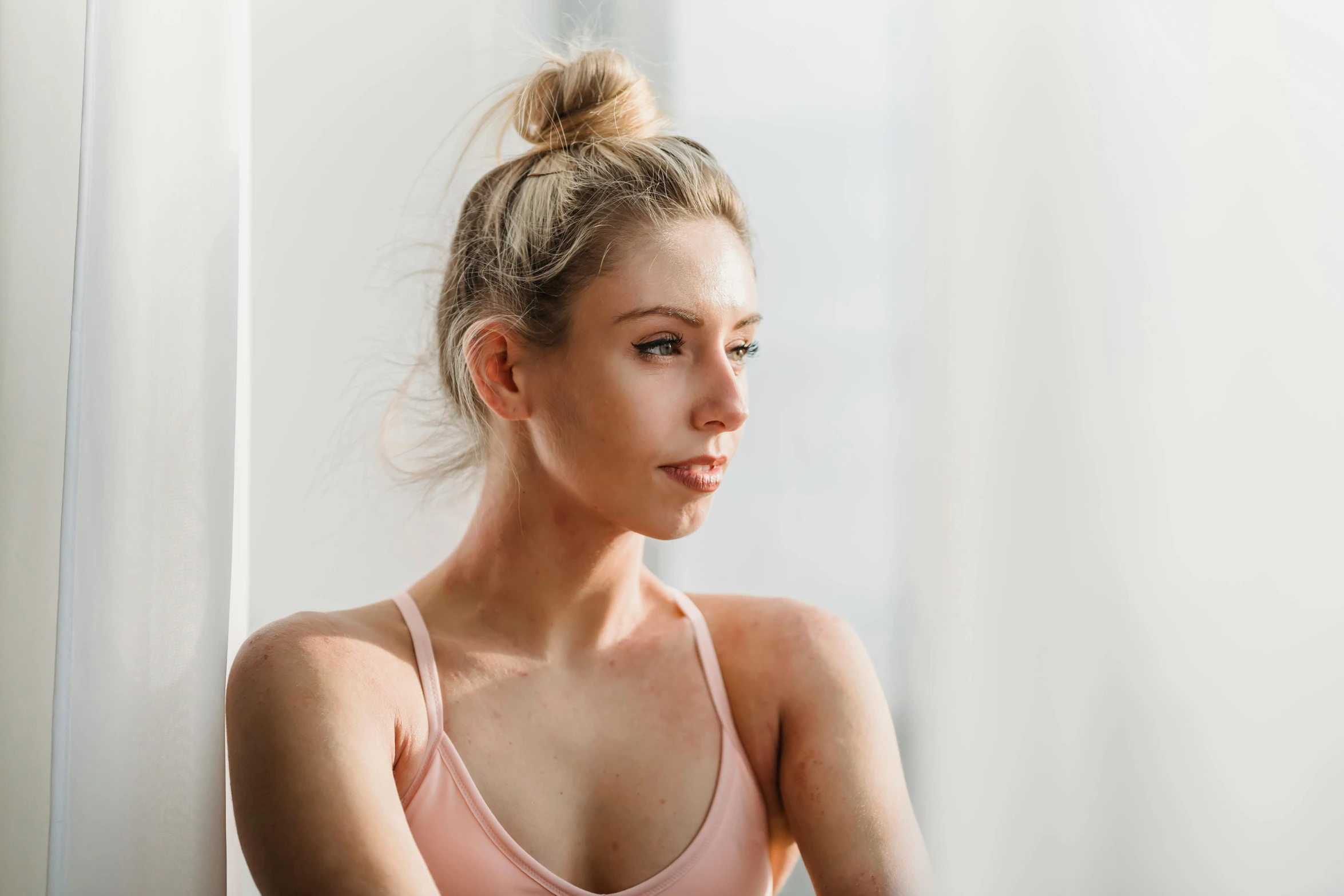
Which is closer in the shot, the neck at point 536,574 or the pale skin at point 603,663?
the pale skin at point 603,663

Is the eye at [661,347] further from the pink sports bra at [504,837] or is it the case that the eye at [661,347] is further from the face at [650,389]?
the pink sports bra at [504,837]

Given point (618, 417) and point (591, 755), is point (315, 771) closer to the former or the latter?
point (591, 755)

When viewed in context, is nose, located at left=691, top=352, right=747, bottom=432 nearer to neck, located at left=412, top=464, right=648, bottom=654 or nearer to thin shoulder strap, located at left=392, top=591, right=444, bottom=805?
neck, located at left=412, top=464, right=648, bottom=654

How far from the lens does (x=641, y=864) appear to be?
0.85m

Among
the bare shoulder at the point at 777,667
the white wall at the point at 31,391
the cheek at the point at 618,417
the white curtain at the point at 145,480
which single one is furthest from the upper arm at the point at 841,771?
the white wall at the point at 31,391

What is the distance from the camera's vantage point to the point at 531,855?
32.5 inches

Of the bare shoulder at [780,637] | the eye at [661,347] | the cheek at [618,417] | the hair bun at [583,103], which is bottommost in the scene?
the bare shoulder at [780,637]

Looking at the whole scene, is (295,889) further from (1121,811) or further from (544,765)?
(1121,811)

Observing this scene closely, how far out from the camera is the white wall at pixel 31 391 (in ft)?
2.66

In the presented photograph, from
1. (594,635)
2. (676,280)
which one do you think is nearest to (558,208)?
(676,280)

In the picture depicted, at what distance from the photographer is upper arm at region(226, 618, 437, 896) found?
72 centimetres

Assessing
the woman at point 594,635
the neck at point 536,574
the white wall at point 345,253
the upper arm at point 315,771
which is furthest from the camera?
the white wall at point 345,253

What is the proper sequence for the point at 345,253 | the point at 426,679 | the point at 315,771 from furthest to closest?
the point at 345,253 → the point at 426,679 → the point at 315,771

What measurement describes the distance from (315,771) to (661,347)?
16.0 inches
